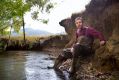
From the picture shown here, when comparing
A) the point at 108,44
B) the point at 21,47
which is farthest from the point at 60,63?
the point at 21,47

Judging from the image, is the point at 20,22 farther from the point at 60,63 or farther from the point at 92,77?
the point at 92,77

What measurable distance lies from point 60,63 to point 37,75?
294cm

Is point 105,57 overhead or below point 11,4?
below

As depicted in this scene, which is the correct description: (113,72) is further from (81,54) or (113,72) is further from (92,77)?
(81,54)

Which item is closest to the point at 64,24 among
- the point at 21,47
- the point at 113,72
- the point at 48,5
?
the point at 21,47

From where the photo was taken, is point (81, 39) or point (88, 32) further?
point (81, 39)

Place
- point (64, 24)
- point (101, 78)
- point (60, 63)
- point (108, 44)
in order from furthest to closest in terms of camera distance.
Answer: point (64, 24) → point (60, 63) → point (108, 44) → point (101, 78)

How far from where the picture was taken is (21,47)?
3944 centimetres

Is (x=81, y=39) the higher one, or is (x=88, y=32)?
(x=88, y=32)

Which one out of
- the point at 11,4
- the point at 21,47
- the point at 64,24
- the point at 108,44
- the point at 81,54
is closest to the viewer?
the point at 108,44

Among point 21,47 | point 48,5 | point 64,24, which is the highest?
point 48,5

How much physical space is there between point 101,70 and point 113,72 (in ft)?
2.25

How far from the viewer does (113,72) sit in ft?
38.0

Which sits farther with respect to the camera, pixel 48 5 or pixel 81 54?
pixel 48 5
